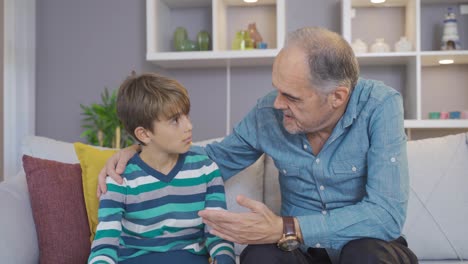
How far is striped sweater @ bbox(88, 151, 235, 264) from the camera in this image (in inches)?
62.2

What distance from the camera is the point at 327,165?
5.19 feet

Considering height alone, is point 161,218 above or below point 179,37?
below

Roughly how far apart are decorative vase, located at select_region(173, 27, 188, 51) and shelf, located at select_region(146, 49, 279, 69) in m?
0.11

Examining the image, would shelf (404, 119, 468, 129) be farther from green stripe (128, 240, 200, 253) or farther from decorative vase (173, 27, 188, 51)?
→ green stripe (128, 240, 200, 253)

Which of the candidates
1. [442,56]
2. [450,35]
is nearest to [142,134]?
[442,56]

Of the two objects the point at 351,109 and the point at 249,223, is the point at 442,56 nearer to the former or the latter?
the point at 351,109

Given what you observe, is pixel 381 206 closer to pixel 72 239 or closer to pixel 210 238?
pixel 210 238

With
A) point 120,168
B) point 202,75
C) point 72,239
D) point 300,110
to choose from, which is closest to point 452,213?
point 300,110

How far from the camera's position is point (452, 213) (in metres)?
1.85

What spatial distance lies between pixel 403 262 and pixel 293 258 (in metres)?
0.27

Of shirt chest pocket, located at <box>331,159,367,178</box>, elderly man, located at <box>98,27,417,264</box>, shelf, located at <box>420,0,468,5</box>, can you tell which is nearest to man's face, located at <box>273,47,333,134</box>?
elderly man, located at <box>98,27,417,264</box>

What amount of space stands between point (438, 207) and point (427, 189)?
68mm

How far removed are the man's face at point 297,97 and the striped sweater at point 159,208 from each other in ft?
1.06

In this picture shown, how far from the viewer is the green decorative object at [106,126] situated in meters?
3.29
